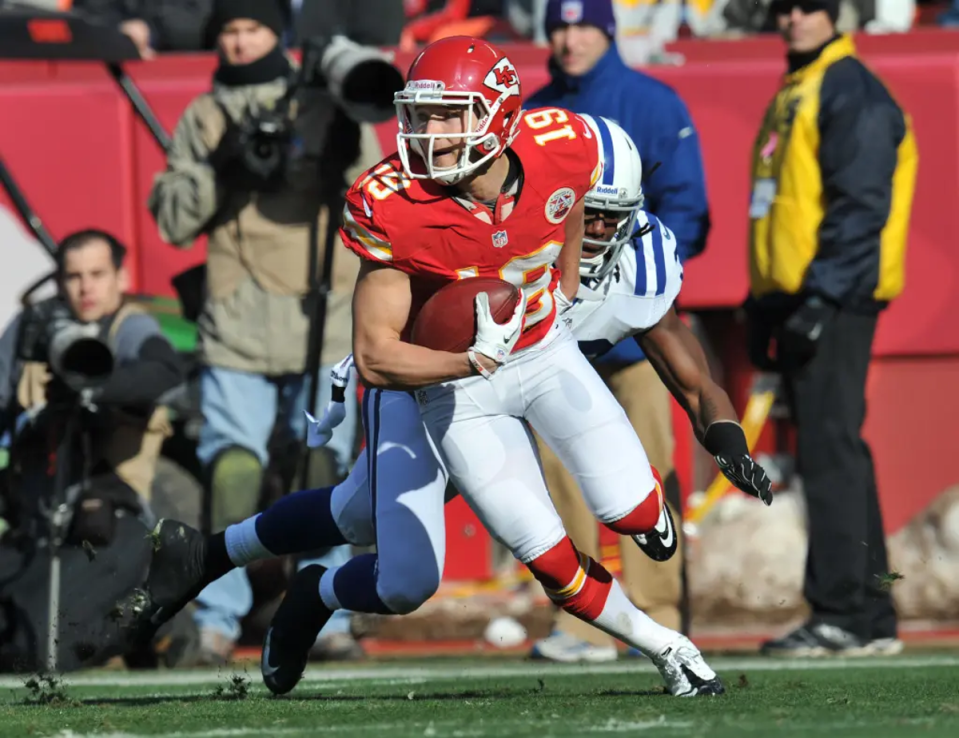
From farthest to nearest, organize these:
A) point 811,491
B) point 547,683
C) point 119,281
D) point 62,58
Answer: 1. point 62,58
2. point 119,281
3. point 811,491
4. point 547,683

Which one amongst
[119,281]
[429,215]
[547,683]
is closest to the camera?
[429,215]

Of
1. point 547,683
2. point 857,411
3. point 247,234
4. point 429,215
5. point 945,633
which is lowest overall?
point 945,633

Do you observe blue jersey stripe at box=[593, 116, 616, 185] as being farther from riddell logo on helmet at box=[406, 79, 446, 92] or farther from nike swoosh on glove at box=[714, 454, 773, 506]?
nike swoosh on glove at box=[714, 454, 773, 506]

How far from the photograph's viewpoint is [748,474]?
16.0ft

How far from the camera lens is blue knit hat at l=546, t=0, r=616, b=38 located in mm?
6430

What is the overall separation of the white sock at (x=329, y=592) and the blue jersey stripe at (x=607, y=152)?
1.19 metres

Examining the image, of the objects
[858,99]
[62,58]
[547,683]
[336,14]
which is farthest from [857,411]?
[62,58]

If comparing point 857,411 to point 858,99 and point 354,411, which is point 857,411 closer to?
point 858,99

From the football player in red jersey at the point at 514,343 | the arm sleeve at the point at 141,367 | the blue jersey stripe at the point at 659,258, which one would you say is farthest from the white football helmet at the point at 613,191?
the arm sleeve at the point at 141,367

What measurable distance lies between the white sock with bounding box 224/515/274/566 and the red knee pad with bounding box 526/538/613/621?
0.78 metres

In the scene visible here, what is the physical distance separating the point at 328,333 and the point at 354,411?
425 millimetres

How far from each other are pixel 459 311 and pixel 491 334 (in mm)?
102

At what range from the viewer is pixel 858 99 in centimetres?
645

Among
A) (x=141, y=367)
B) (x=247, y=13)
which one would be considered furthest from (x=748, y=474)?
(x=247, y=13)
